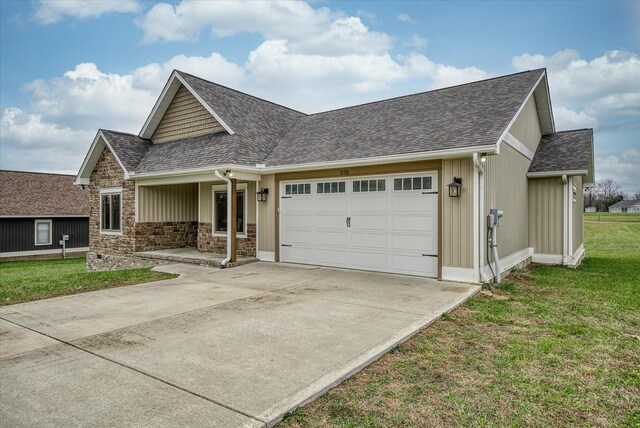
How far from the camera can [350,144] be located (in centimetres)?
1008

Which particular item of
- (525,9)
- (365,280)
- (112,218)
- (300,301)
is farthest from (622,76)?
(112,218)

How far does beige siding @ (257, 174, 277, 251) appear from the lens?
35.4 ft

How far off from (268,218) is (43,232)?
61.4ft

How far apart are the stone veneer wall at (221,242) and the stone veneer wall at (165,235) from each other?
1.55 metres

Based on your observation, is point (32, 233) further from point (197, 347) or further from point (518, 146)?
point (518, 146)

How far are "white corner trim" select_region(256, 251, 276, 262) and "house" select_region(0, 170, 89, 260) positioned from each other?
A: 17.7 meters

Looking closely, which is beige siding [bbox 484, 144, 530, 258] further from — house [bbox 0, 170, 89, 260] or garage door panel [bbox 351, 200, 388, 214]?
house [bbox 0, 170, 89, 260]

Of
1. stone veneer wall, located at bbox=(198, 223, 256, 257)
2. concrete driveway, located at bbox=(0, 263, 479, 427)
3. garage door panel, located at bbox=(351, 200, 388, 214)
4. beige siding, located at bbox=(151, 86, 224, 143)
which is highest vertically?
beige siding, located at bbox=(151, 86, 224, 143)

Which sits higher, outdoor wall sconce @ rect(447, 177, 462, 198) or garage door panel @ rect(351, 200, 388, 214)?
outdoor wall sconce @ rect(447, 177, 462, 198)

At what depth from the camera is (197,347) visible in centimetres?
425

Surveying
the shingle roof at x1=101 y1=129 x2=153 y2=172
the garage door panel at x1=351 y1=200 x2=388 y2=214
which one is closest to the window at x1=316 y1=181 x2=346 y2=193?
the garage door panel at x1=351 y1=200 x2=388 y2=214

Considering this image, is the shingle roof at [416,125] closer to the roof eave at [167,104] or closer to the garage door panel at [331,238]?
the garage door panel at [331,238]

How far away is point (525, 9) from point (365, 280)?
1109cm

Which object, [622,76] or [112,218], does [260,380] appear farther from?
[622,76]
